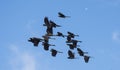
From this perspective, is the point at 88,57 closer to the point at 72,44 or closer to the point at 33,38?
the point at 72,44

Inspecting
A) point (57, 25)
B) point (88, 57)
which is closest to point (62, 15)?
point (57, 25)

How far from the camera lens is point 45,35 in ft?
512

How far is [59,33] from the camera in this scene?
518ft

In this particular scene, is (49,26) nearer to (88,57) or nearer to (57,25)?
(57,25)

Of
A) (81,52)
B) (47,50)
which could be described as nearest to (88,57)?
(81,52)

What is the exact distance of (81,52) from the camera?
6289 inches

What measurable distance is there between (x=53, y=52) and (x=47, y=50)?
8.84 feet

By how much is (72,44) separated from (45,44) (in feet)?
26.6

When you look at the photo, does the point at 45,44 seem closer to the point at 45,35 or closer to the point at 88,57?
the point at 45,35

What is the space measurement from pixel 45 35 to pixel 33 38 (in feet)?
11.6

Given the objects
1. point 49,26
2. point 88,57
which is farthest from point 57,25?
point 88,57

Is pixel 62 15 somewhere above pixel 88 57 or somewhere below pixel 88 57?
above

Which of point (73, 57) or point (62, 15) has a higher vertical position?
point (62, 15)

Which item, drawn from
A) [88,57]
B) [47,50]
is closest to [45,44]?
[47,50]
